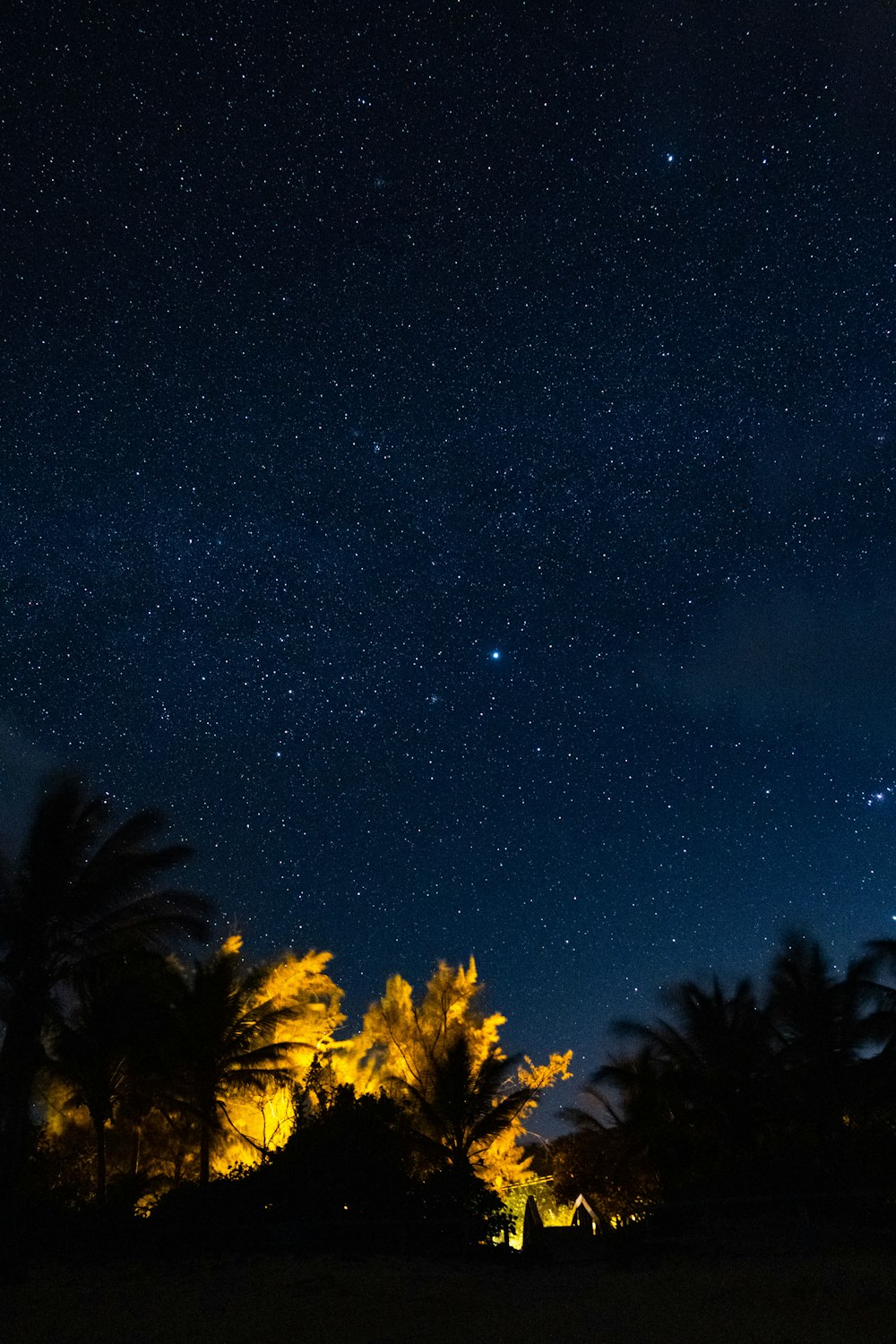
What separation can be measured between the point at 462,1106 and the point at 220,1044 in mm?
5749

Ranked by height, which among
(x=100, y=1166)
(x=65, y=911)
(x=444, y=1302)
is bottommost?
(x=444, y=1302)

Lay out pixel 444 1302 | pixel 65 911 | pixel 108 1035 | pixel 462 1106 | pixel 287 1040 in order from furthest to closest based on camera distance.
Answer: pixel 287 1040
pixel 462 1106
pixel 108 1035
pixel 65 911
pixel 444 1302

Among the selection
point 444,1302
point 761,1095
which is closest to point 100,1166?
point 444,1302

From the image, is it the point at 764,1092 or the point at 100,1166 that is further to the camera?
the point at 764,1092

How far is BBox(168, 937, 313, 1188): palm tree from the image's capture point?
19.9 m

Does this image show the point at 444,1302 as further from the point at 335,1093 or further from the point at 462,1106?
the point at 462,1106

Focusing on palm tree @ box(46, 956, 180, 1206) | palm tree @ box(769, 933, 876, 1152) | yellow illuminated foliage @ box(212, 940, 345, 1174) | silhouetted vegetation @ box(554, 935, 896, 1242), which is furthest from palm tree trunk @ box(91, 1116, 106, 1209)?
palm tree @ box(769, 933, 876, 1152)

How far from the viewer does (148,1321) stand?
831 cm

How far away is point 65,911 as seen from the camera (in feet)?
51.9

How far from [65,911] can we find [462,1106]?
10068 millimetres

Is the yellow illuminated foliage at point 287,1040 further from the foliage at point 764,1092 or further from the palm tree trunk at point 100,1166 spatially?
the foliage at point 764,1092

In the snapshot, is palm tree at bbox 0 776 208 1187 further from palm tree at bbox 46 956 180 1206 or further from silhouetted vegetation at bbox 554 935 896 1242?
silhouetted vegetation at bbox 554 935 896 1242

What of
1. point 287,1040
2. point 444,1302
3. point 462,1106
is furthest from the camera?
point 287,1040

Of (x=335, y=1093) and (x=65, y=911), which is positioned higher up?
(x=65, y=911)
